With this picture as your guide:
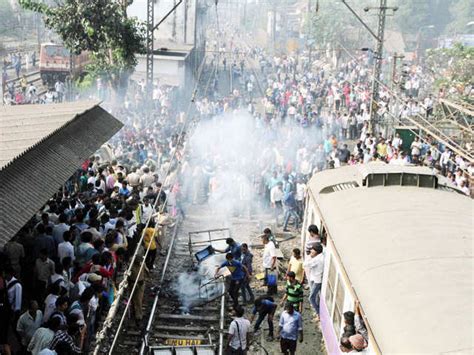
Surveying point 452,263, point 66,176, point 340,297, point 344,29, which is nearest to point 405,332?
point 452,263

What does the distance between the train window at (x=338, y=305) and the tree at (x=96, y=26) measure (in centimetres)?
1911

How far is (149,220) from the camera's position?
12.0 meters

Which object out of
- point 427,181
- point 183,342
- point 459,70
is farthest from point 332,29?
point 183,342

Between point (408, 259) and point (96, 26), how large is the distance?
21008mm

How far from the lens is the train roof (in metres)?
6.17

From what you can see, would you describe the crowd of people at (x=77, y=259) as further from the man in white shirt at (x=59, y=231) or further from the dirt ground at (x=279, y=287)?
the dirt ground at (x=279, y=287)

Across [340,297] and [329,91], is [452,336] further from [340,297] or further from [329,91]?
[329,91]

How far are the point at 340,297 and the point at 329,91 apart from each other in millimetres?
28594

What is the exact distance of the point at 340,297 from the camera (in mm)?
9078

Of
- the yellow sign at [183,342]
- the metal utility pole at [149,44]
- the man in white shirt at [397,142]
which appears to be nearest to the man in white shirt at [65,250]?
the yellow sign at [183,342]

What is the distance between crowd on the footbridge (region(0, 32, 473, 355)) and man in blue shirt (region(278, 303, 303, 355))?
0.02 m

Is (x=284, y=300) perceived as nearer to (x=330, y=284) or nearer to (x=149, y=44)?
(x=330, y=284)

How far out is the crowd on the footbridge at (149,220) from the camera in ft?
29.2

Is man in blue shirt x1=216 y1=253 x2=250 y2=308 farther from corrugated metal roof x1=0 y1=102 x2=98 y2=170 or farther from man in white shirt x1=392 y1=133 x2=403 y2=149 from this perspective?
man in white shirt x1=392 y1=133 x2=403 y2=149
